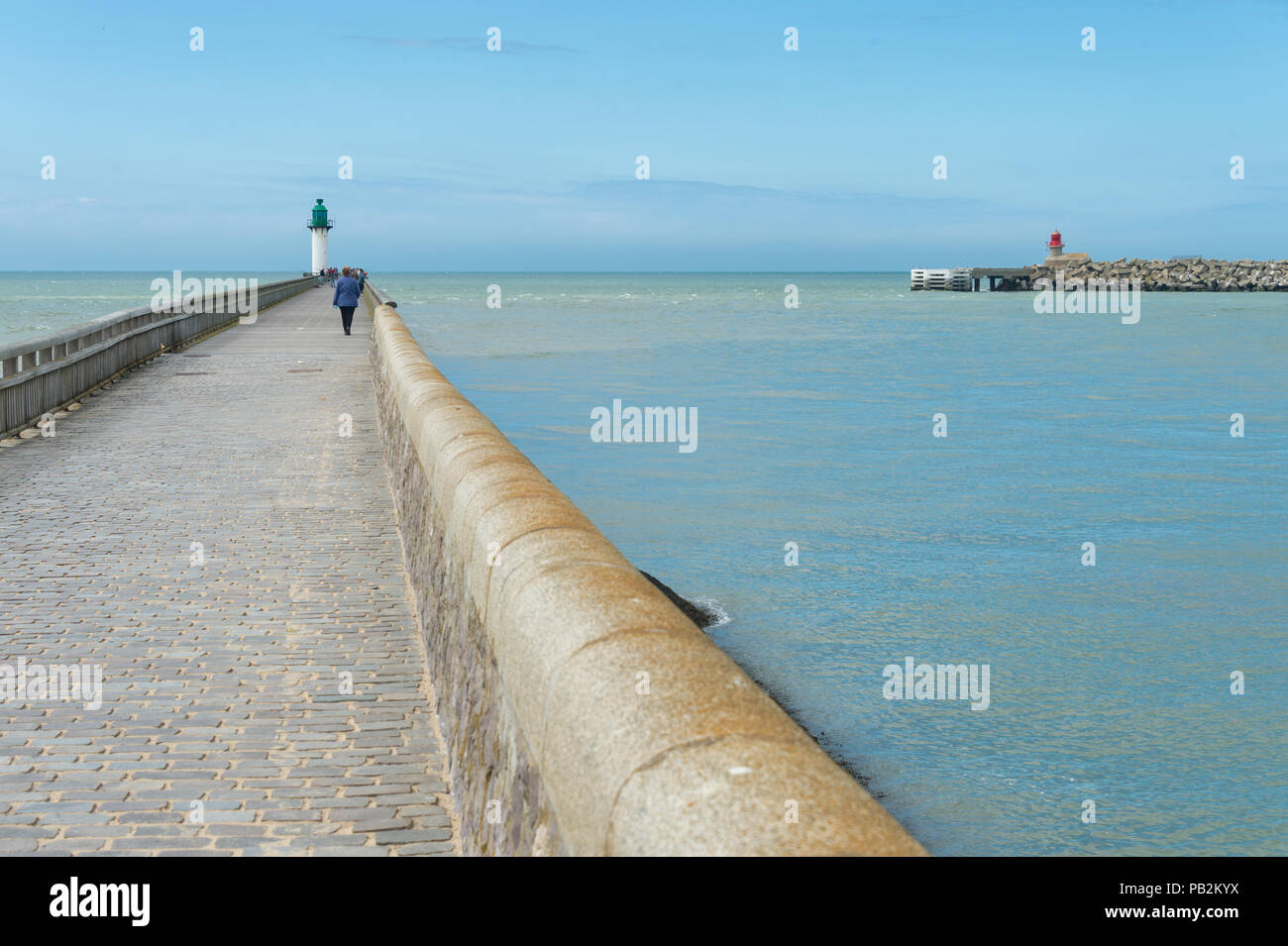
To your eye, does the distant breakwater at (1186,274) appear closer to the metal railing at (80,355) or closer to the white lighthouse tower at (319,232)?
the white lighthouse tower at (319,232)

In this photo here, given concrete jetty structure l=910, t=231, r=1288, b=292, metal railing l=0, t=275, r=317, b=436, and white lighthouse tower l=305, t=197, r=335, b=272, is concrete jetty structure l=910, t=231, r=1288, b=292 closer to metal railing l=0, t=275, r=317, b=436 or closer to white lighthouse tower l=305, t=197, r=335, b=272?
white lighthouse tower l=305, t=197, r=335, b=272

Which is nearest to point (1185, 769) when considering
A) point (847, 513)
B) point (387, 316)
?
point (847, 513)

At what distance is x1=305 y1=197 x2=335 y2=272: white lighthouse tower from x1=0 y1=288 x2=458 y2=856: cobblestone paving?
3809 inches

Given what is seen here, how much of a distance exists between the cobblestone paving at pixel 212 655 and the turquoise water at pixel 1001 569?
3.72 m

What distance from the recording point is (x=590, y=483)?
20938mm

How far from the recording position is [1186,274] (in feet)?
474

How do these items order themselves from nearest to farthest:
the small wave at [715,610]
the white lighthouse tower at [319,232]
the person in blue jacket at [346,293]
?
the small wave at [715,610] < the person in blue jacket at [346,293] < the white lighthouse tower at [319,232]

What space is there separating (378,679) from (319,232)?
107m

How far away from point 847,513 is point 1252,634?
681 cm

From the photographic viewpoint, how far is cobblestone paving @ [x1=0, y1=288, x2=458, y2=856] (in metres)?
4.71

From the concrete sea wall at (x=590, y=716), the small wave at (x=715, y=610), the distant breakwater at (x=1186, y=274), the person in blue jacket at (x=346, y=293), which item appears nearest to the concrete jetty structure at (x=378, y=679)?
the concrete sea wall at (x=590, y=716)

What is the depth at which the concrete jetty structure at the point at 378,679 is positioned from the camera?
271cm

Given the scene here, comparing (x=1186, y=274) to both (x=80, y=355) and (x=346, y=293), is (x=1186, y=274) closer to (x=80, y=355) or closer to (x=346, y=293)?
(x=346, y=293)
